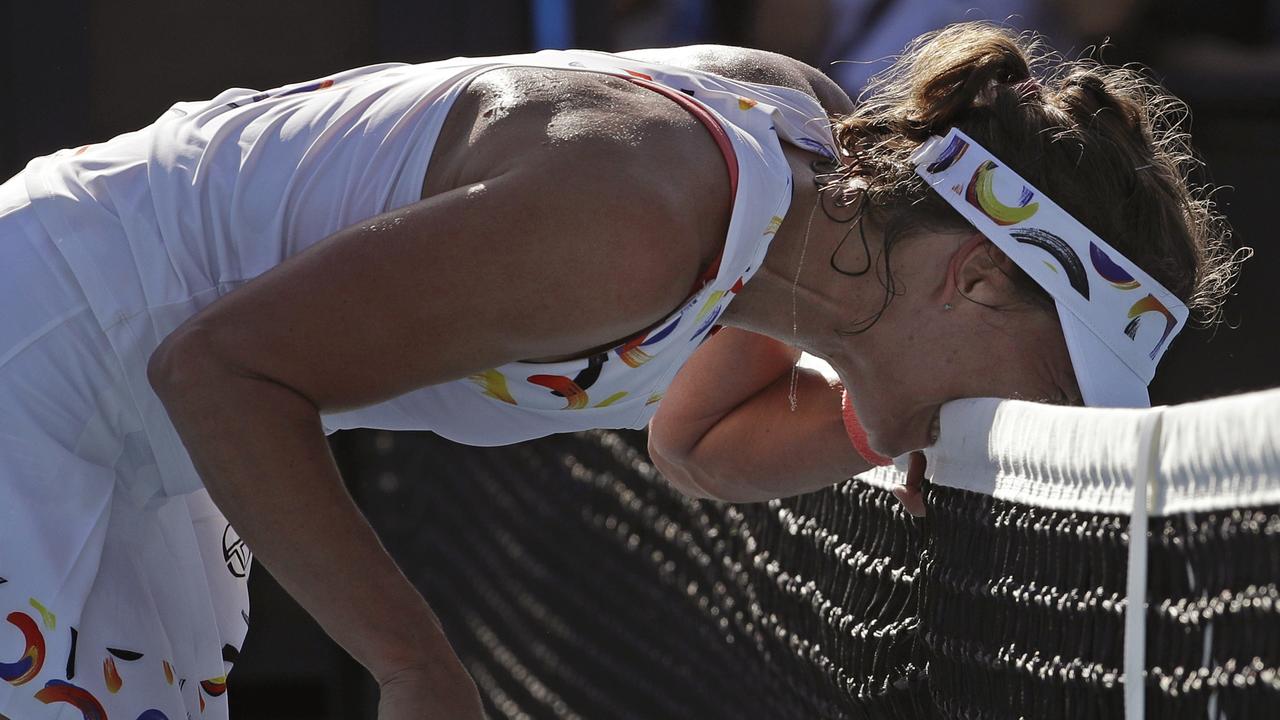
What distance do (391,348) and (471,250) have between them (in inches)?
4.8

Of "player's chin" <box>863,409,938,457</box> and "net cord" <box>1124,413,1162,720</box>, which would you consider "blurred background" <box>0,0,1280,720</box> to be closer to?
"player's chin" <box>863,409,938,457</box>

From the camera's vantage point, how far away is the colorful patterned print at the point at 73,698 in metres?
1.55

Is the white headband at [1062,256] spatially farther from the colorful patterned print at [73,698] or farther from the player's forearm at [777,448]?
the colorful patterned print at [73,698]

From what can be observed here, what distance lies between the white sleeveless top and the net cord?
0.50m

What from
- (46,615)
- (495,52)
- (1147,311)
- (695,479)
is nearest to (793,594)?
(695,479)

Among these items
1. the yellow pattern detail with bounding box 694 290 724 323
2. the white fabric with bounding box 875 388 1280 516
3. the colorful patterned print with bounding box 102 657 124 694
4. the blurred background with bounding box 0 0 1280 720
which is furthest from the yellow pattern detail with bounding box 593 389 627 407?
the blurred background with bounding box 0 0 1280 720

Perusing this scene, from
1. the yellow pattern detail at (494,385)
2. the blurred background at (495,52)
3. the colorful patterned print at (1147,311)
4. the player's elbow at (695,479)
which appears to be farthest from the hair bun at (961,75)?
the blurred background at (495,52)

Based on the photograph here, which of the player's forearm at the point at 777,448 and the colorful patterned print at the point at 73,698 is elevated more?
the colorful patterned print at the point at 73,698

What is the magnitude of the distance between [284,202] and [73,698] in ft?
1.82

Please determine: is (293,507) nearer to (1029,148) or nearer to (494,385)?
(494,385)

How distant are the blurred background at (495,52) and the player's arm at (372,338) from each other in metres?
2.65

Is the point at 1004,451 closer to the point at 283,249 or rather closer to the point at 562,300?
the point at 562,300

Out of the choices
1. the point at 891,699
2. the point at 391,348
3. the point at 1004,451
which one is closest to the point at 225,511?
the point at 391,348

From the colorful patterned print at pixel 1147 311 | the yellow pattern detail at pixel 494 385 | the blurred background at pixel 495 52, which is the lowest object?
the blurred background at pixel 495 52
